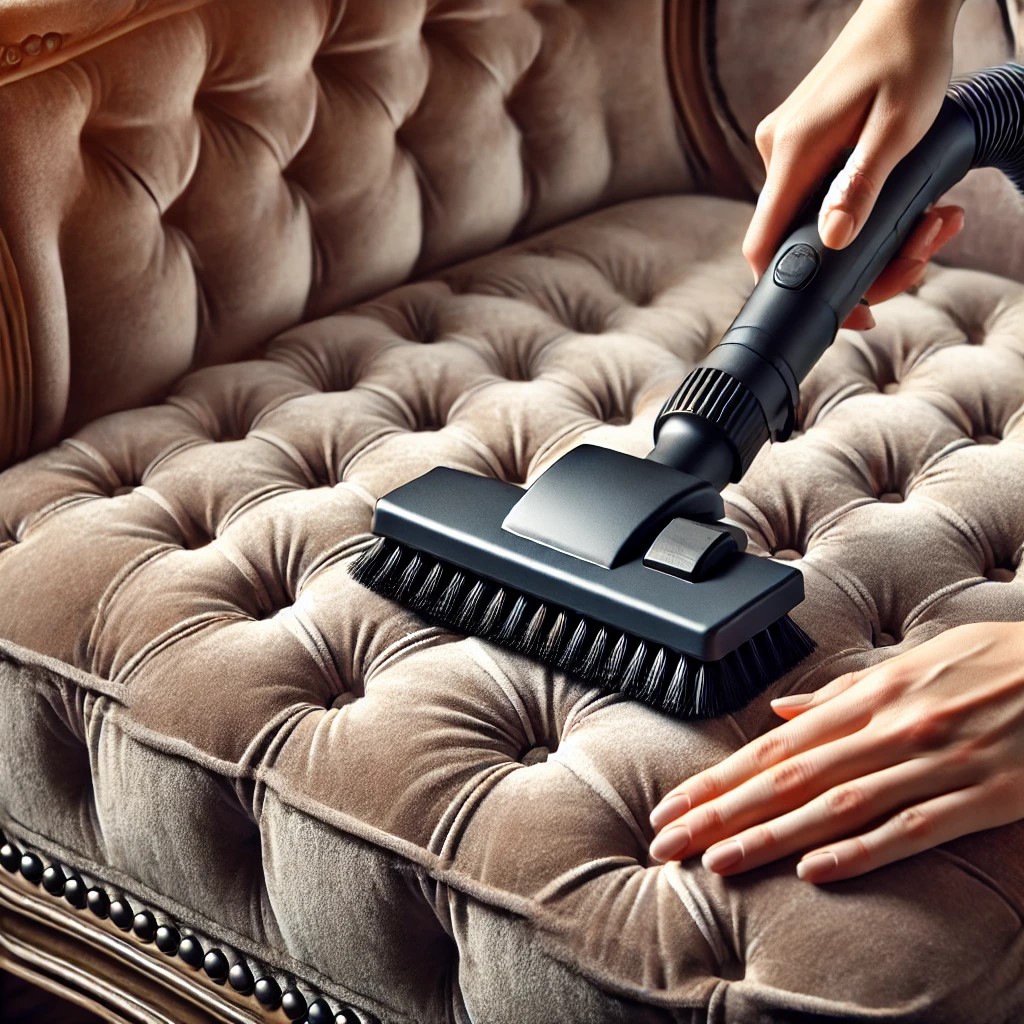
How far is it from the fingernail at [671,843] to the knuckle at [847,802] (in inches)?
2.9

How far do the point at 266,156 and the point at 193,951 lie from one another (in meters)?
0.73

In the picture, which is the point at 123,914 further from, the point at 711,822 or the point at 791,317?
the point at 791,317

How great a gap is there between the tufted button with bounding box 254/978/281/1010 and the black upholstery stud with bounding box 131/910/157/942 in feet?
0.28

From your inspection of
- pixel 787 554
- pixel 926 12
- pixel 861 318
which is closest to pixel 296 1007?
pixel 787 554

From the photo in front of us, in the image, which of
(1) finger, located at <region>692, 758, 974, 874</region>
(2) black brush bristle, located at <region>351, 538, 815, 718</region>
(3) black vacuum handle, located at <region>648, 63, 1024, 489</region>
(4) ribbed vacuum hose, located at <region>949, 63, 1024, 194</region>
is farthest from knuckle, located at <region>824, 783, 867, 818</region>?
(4) ribbed vacuum hose, located at <region>949, 63, 1024, 194</region>

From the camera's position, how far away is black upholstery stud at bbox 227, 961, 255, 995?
0.73 metres

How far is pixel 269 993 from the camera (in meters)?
0.71

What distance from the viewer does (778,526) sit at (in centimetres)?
88

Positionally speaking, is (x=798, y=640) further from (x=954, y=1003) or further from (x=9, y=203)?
(x=9, y=203)

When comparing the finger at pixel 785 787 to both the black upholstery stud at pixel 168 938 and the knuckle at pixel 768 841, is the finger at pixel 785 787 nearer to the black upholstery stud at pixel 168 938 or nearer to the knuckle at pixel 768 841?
the knuckle at pixel 768 841

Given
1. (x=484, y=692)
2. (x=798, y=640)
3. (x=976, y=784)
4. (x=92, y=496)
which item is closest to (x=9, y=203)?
(x=92, y=496)

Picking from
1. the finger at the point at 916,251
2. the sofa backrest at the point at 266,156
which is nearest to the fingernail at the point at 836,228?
the finger at the point at 916,251

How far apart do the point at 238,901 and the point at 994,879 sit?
43 centimetres

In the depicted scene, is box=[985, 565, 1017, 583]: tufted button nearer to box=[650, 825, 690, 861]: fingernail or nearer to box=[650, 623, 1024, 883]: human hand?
box=[650, 623, 1024, 883]: human hand
